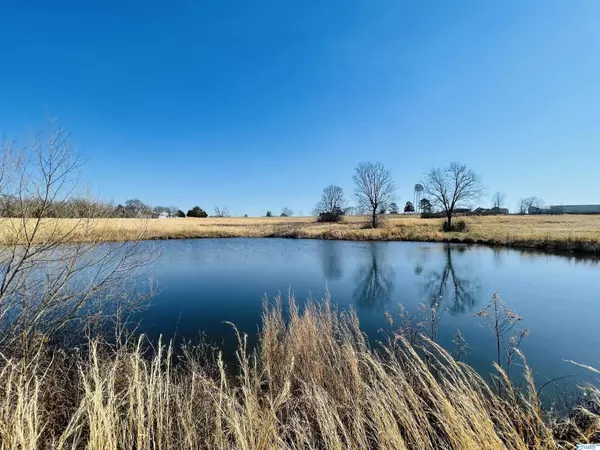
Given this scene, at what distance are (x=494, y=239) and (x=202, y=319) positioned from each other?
1044 inches

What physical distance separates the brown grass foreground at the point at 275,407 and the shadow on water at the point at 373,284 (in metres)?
3.83

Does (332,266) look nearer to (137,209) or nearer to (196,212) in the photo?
(137,209)

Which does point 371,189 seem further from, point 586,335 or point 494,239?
point 586,335

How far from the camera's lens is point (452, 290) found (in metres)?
10.9

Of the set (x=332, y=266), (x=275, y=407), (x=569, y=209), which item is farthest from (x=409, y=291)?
(x=569, y=209)

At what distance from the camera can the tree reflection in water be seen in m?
9.06

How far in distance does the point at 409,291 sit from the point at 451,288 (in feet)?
7.02

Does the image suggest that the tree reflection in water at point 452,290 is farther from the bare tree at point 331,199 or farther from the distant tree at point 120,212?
the bare tree at point 331,199

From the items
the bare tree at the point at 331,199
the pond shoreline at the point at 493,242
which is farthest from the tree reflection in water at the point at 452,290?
the bare tree at the point at 331,199

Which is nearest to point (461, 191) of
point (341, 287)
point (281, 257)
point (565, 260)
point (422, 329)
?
point (565, 260)

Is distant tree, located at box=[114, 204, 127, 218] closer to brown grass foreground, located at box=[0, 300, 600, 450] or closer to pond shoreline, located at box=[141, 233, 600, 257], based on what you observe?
brown grass foreground, located at box=[0, 300, 600, 450]

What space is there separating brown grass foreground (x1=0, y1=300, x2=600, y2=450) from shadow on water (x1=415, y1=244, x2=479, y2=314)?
4.64 m

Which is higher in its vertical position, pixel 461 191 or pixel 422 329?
pixel 461 191

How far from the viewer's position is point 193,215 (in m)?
77.2
